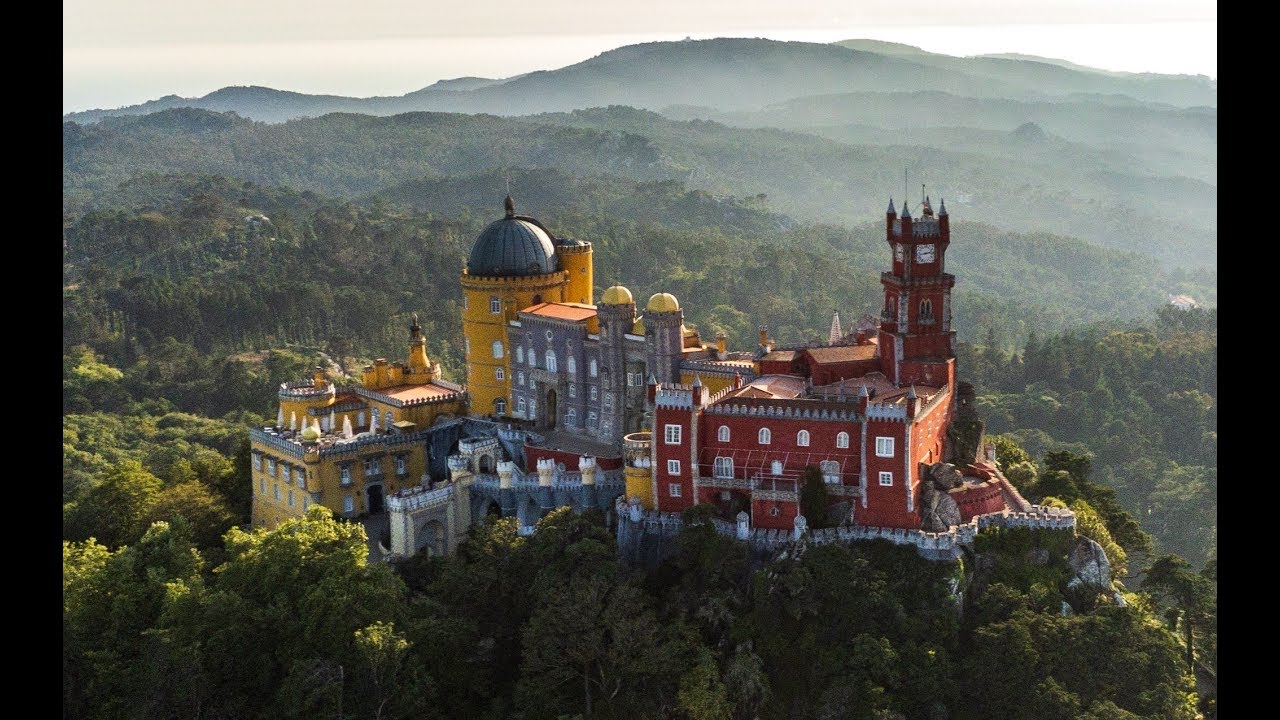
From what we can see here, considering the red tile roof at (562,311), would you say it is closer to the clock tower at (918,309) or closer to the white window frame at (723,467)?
the white window frame at (723,467)

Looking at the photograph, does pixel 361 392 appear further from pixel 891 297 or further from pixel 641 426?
pixel 891 297

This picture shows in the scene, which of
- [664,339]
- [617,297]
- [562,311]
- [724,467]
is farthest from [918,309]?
[562,311]

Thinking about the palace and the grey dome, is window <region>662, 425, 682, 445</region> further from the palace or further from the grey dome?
the grey dome

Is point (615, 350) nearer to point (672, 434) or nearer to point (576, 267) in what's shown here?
point (576, 267)

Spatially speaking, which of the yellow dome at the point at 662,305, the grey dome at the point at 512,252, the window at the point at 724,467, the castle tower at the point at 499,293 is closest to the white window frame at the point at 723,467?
Result: the window at the point at 724,467

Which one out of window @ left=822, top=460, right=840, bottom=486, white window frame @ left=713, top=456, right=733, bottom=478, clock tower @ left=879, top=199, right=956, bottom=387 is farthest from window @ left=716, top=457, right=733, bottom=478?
clock tower @ left=879, top=199, right=956, bottom=387
